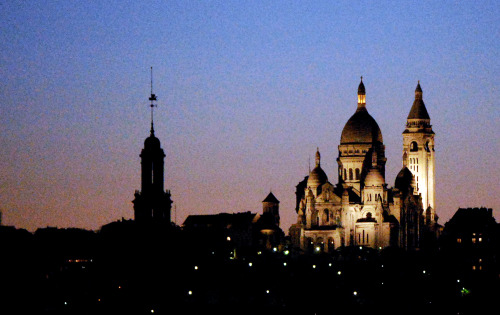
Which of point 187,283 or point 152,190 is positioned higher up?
point 152,190

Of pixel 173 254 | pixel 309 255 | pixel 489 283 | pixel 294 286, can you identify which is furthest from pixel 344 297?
pixel 309 255

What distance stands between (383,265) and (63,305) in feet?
216

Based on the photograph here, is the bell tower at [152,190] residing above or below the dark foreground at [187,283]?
above

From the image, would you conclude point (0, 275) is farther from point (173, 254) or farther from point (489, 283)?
point (489, 283)

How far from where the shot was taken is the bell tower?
136000mm

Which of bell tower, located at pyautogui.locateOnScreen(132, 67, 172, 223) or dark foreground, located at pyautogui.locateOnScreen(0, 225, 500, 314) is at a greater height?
bell tower, located at pyautogui.locateOnScreen(132, 67, 172, 223)

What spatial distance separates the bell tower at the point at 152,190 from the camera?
446 feet

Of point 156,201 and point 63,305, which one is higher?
point 156,201

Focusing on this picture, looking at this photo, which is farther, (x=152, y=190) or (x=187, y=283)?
(x=187, y=283)

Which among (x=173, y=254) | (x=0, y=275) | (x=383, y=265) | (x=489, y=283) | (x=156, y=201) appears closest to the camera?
(x=0, y=275)

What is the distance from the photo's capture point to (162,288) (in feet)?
447

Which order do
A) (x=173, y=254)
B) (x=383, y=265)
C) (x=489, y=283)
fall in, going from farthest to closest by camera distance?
(x=383, y=265)
(x=489, y=283)
(x=173, y=254)

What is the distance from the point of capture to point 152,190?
135875 millimetres

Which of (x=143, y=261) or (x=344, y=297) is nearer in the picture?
(x=143, y=261)
